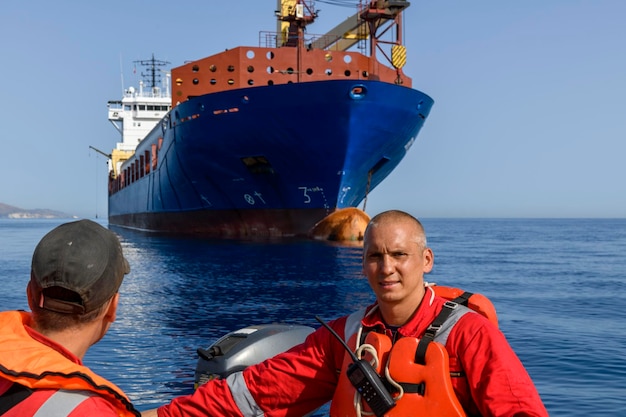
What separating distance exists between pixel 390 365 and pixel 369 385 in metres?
0.11

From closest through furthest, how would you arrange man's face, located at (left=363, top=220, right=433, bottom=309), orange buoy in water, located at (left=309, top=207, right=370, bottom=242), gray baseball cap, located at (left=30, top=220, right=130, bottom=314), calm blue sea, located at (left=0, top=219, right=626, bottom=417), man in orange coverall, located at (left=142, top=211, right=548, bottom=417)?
gray baseball cap, located at (left=30, top=220, right=130, bottom=314) < man in orange coverall, located at (left=142, top=211, right=548, bottom=417) < man's face, located at (left=363, top=220, right=433, bottom=309) < calm blue sea, located at (left=0, top=219, right=626, bottom=417) < orange buoy in water, located at (left=309, top=207, right=370, bottom=242)

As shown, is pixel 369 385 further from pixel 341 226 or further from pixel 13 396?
pixel 341 226

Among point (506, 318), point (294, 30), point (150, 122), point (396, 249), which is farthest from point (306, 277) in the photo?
point (150, 122)

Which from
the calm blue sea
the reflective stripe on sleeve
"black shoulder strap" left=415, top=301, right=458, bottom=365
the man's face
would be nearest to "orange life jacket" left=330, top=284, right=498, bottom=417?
"black shoulder strap" left=415, top=301, right=458, bottom=365

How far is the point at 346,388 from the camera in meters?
2.65

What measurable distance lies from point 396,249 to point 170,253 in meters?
19.5

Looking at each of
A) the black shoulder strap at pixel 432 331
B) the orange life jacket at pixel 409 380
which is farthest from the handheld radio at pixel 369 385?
the black shoulder strap at pixel 432 331

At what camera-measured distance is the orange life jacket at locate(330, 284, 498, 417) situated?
7.91 ft

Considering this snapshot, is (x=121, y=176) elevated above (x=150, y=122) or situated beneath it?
situated beneath

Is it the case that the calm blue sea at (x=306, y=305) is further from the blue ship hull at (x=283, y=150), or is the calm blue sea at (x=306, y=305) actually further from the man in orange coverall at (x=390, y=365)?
the man in orange coverall at (x=390, y=365)

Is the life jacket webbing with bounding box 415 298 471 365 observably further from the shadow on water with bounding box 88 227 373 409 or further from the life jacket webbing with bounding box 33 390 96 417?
the shadow on water with bounding box 88 227 373 409

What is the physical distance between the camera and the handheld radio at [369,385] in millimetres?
2488

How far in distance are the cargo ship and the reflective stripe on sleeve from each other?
19395mm

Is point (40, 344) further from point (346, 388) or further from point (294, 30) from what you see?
point (294, 30)
